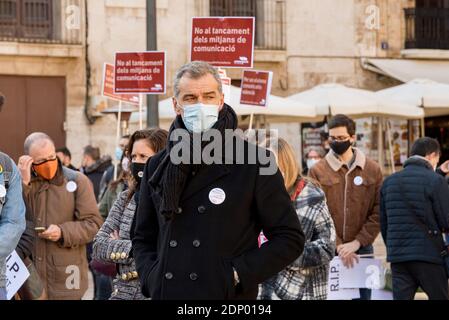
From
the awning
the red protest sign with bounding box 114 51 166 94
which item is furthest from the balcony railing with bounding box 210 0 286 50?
the red protest sign with bounding box 114 51 166 94

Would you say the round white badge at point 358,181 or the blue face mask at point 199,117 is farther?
the round white badge at point 358,181

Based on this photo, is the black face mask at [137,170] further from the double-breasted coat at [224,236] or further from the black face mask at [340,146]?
the black face mask at [340,146]

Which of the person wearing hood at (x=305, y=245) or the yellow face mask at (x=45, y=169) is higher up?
the yellow face mask at (x=45, y=169)

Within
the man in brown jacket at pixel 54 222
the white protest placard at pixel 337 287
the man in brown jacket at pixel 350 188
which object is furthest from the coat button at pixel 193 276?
the man in brown jacket at pixel 350 188

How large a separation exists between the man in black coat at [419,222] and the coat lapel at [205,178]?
4.75 meters

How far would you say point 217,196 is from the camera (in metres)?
4.63

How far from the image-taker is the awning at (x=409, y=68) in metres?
26.4

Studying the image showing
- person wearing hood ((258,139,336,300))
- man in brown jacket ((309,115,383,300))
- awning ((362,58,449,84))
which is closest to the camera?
person wearing hood ((258,139,336,300))

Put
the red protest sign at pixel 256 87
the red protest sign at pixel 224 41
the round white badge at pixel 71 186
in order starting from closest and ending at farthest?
the round white badge at pixel 71 186
the red protest sign at pixel 224 41
the red protest sign at pixel 256 87

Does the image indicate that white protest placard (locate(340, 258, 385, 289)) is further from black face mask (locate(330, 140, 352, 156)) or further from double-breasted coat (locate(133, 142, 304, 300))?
double-breasted coat (locate(133, 142, 304, 300))

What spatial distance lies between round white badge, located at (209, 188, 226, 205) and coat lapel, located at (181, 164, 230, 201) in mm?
46

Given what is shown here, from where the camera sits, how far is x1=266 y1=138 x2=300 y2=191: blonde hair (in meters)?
6.52

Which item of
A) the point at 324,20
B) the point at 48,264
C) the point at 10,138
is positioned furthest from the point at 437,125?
the point at 48,264

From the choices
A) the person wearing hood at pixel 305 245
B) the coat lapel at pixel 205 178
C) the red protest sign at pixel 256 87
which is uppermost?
the red protest sign at pixel 256 87
